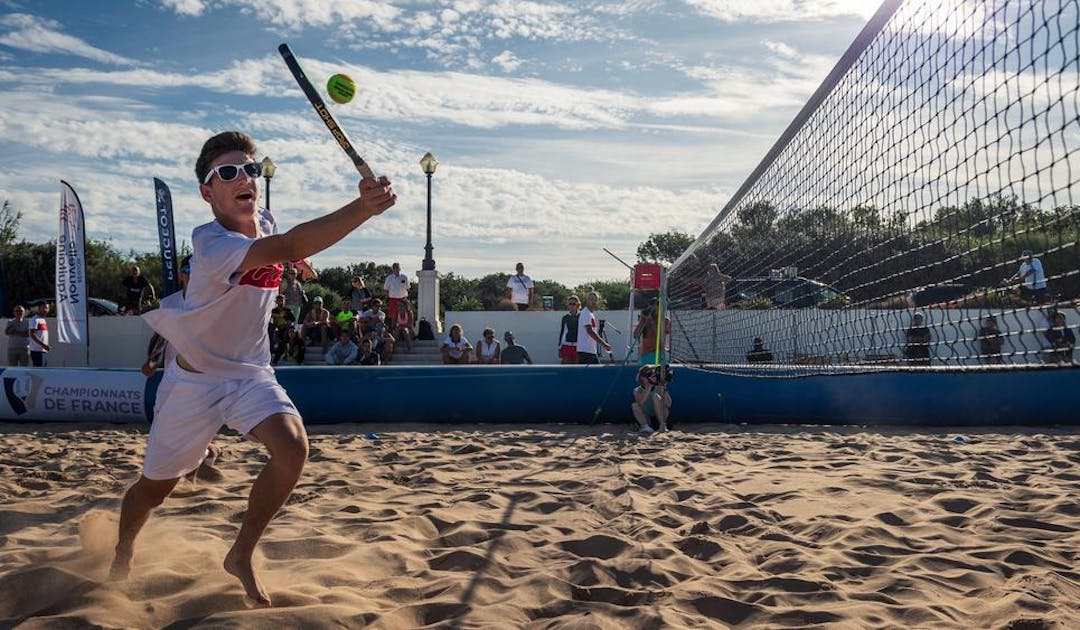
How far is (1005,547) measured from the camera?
3652 mm

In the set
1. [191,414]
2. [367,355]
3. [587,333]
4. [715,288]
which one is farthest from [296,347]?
[191,414]

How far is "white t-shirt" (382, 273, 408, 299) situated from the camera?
15.5 meters

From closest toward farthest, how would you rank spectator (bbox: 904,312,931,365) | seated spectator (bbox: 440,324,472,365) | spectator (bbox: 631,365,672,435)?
spectator (bbox: 904,312,931,365) → spectator (bbox: 631,365,672,435) → seated spectator (bbox: 440,324,472,365)

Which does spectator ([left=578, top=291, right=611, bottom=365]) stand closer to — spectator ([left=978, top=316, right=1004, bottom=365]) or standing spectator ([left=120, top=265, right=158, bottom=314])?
spectator ([left=978, top=316, right=1004, bottom=365])

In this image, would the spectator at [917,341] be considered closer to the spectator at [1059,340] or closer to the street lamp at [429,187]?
the spectator at [1059,340]

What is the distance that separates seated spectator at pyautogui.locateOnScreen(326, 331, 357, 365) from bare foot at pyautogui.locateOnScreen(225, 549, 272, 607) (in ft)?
33.9

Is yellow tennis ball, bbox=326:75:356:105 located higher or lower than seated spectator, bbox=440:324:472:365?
higher

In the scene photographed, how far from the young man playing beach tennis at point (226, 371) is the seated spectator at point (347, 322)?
1029 cm

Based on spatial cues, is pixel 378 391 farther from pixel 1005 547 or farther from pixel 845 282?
pixel 1005 547

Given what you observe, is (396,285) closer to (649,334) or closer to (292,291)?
(292,291)

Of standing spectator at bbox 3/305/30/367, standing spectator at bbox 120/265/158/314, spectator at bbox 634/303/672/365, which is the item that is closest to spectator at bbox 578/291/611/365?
spectator at bbox 634/303/672/365

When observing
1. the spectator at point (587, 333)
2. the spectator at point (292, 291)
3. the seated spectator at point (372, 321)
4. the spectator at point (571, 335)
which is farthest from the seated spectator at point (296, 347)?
the spectator at point (587, 333)

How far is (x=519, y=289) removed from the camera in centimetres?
1664

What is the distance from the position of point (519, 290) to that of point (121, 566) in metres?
13.6
